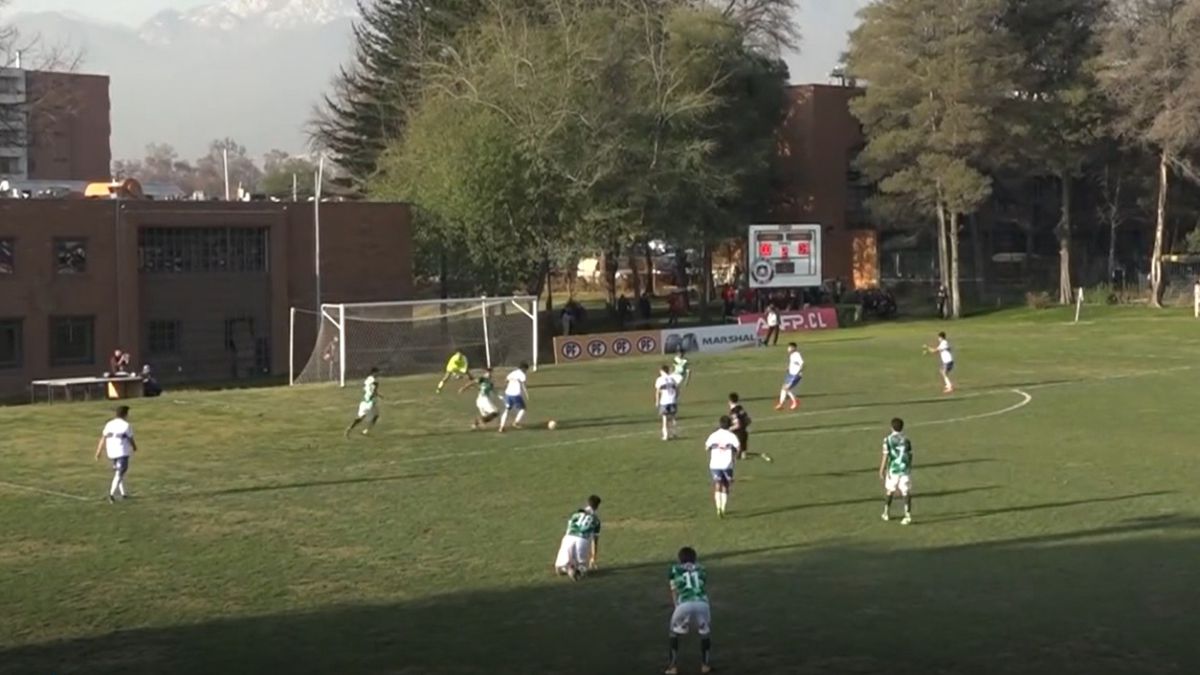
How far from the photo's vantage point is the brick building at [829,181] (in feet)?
284

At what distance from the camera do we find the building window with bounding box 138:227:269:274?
58812mm

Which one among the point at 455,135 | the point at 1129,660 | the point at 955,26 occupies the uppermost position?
the point at 955,26

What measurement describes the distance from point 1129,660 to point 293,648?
892 centimetres

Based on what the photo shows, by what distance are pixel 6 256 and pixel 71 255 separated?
2.47 metres

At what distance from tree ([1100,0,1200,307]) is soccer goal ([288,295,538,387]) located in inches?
1351

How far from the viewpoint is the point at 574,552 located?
19.7 m

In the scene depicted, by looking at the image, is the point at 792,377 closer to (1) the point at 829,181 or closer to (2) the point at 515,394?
(2) the point at 515,394

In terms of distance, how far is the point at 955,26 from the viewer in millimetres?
74812

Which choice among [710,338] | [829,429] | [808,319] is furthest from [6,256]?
[808,319]

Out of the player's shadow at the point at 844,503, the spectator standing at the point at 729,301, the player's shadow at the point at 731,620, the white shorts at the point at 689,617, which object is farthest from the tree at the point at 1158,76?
the white shorts at the point at 689,617

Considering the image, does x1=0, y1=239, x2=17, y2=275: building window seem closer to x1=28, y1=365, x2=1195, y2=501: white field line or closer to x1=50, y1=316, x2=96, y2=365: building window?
x1=50, y1=316, x2=96, y2=365: building window

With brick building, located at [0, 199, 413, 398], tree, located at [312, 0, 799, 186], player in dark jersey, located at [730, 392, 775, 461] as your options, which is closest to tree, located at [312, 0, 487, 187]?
tree, located at [312, 0, 799, 186]

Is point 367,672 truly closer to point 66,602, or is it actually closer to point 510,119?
point 66,602

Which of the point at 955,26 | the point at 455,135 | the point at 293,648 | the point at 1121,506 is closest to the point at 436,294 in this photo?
the point at 455,135
